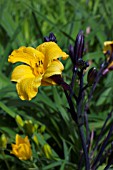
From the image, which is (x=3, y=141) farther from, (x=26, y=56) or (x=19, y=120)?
(x=26, y=56)

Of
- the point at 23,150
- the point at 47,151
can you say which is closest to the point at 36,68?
the point at 23,150

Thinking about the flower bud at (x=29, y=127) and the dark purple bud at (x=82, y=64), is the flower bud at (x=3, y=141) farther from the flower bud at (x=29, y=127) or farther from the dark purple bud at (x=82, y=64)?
the dark purple bud at (x=82, y=64)

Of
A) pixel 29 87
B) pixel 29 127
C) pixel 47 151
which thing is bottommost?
pixel 47 151

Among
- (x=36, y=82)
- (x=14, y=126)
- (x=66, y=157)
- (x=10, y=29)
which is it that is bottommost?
(x=66, y=157)

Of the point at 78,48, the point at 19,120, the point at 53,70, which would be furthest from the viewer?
the point at 19,120

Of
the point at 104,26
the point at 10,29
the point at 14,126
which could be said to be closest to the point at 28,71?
the point at 14,126

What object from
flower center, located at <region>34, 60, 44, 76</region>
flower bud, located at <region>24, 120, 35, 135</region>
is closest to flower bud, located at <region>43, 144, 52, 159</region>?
flower bud, located at <region>24, 120, 35, 135</region>

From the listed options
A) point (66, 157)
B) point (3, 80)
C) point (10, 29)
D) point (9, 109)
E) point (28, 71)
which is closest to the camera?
point (28, 71)

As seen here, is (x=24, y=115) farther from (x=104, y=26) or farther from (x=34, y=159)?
(x=104, y=26)

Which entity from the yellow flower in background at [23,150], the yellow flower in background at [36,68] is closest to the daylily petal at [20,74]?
the yellow flower in background at [36,68]
